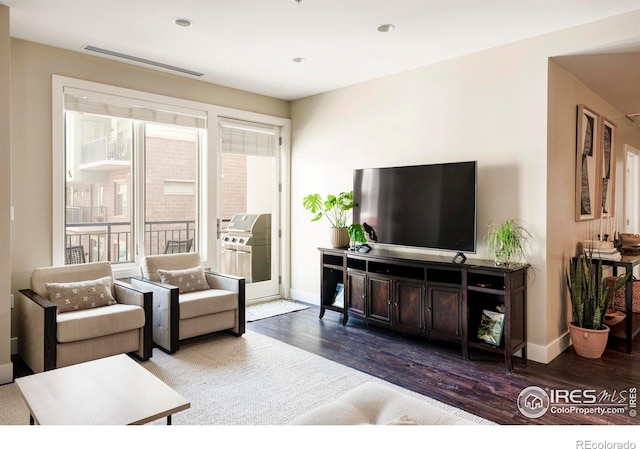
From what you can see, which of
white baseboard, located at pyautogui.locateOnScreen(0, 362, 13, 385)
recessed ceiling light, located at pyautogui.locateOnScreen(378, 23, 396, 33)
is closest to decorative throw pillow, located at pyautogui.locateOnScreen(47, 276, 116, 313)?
white baseboard, located at pyautogui.locateOnScreen(0, 362, 13, 385)

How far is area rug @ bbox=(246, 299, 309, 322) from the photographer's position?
480 cm

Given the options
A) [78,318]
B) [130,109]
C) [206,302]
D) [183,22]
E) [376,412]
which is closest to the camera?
[376,412]

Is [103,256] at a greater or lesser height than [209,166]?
lesser

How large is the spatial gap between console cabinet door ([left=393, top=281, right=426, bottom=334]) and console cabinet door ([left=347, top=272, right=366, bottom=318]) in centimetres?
40

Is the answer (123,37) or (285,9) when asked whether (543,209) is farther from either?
(123,37)

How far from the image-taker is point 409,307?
3869mm

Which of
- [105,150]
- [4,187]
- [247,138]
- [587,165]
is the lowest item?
[4,187]

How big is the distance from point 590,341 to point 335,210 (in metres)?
2.81

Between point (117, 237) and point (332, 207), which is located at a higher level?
point (332, 207)

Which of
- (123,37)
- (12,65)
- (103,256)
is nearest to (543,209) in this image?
(123,37)

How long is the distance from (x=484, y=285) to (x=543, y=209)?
2.53 ft

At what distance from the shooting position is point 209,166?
15.9 ft

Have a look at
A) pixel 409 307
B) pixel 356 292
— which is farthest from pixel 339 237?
pixel 409 307

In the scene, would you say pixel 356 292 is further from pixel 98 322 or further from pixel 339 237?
pixel 98 322
